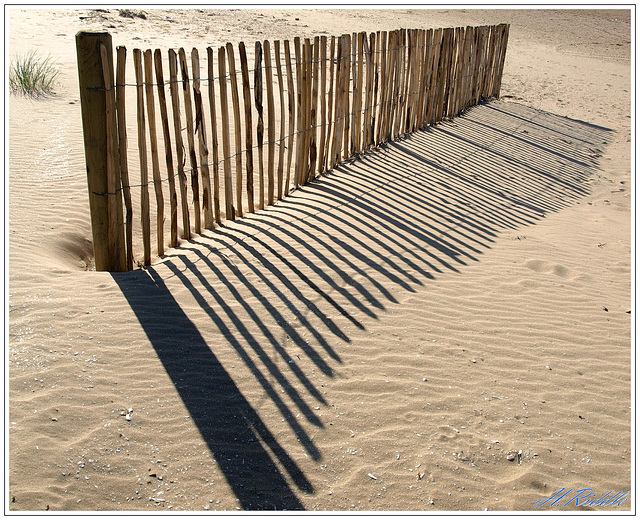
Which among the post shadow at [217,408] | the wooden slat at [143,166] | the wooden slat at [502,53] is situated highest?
the wooden slat at [502,53]

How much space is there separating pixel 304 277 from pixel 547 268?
267cm

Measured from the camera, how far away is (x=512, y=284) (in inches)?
198

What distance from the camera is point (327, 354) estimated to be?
12.3ft

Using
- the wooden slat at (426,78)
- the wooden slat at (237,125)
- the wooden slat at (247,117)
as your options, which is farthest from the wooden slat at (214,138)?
the wooden slat at (426,78)

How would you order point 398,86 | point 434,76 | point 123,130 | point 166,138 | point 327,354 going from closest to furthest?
point 327,354 < point 123,130 < point 166,138 < point 398,86 < point 434,76

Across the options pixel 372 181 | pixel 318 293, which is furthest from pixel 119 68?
pixel 372 181

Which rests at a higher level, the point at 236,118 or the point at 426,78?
the point at 426,78

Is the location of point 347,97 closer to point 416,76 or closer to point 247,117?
point 247,117

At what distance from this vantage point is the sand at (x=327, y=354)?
284cm

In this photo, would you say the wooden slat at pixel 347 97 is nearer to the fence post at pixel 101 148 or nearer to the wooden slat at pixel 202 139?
the wooden slat at pixel 202 139

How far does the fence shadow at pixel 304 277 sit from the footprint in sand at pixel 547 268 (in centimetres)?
52

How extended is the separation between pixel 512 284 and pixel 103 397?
3.72m

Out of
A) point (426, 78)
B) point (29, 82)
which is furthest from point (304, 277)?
point (29, 82)
